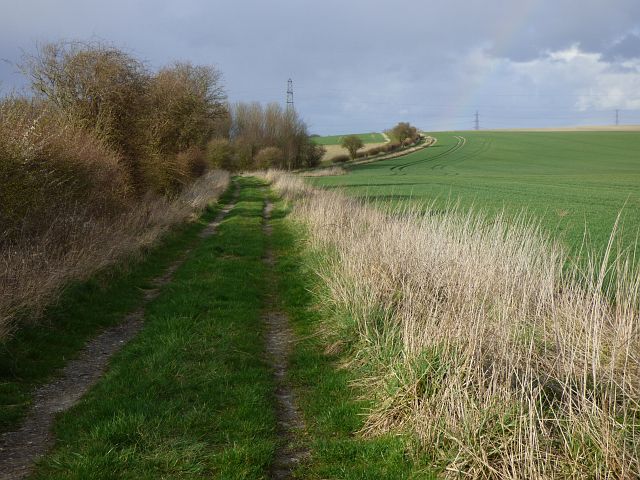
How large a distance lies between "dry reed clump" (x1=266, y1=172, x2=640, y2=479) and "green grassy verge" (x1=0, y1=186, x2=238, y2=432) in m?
3.67

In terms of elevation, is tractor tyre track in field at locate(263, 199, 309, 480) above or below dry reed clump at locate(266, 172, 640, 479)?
below

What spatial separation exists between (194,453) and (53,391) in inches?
97.5

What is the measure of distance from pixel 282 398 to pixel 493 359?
2.38 metres

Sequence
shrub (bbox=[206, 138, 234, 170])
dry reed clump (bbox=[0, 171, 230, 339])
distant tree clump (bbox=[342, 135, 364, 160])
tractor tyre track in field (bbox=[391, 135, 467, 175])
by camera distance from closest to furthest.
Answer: dry reed clump (bbox=[0, 171, 230, 339]) < shrub (bbox=[206, 138, 234, 170]) < tractor tyre track in field (bbox=[391, 135, 467, 175]) < distant tree clump (bbox=[342, 135, 364, 160])

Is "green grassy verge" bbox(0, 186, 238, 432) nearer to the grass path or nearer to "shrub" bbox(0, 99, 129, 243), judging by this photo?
the grass path

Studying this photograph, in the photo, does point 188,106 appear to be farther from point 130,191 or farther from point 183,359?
point 183,359

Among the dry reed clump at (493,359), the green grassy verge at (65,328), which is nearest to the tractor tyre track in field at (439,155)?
the green grassy verge at (65,328)

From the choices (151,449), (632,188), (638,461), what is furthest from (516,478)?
(632,188)

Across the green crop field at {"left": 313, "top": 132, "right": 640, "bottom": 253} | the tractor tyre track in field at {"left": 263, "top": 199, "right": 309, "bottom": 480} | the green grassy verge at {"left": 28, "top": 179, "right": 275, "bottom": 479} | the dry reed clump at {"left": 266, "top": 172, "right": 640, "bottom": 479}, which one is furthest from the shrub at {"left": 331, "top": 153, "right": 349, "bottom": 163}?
the dry reed clump at {"left": 266, "top": 172, "right": 640, "bottom": 479}

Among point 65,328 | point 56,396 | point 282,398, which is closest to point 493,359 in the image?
point 282,398

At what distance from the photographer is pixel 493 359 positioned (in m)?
4.89

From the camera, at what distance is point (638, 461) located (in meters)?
3.52

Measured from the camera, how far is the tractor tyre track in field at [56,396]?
4527 millimetres

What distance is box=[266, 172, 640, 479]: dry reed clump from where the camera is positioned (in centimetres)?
386
